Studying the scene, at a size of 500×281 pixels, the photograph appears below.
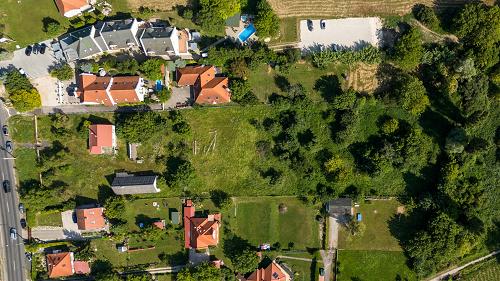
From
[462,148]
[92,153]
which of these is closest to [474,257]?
[462,148]

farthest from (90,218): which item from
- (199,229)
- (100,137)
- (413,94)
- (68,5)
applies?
(413,94)

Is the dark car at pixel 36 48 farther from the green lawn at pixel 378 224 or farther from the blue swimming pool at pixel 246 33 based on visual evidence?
the green lawn at pixel 378 224

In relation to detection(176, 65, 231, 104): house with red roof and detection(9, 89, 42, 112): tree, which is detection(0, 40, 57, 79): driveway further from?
detection(176, 65, 231, 104): house with red roof

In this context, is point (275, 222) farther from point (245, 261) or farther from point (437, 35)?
point (437, 35)

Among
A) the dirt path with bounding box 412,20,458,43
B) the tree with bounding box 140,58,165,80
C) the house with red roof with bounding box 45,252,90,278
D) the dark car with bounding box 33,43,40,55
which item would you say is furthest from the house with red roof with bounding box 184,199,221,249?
the dirt path with bounding box 412,20,458,43

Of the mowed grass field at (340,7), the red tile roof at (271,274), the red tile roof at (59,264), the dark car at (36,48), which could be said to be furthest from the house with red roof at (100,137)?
the mowed grass field at (340,7)

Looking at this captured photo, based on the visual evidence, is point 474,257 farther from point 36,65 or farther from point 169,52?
point 36,65
